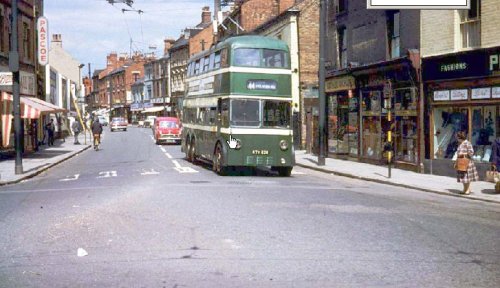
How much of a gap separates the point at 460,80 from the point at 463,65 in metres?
0.57

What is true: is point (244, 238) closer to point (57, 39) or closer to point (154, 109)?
point (57, 39)

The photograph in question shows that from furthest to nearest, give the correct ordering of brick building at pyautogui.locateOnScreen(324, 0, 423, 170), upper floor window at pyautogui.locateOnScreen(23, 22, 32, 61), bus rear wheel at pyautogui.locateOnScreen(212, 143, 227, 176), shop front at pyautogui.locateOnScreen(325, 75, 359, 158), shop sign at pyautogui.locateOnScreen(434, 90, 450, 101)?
upper floor window at pyautogui.locateOnScreen(23, 22, 32, 61) → shop front at pyautogui.locateOnScreen(325, 75, 359, 158) → brick building at pyautogui.locateOnScreen(324, 0, 423, 170) → bus rear wheel at pyautogui.locateOnScreen(212, 143, 227, 176) → shop sign at pyautogui.locateOnScreen(434, 90, 450, 101)

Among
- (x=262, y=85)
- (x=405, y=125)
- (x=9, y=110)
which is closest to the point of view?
(x=262, y=85)

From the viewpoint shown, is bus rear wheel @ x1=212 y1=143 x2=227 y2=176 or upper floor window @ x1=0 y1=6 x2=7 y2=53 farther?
upper floor window @ x1=0 y1=6 x2=7 y2=53

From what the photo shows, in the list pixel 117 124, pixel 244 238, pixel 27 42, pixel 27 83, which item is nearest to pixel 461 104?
pixel 244 238

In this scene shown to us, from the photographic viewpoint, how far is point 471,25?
61.7ft

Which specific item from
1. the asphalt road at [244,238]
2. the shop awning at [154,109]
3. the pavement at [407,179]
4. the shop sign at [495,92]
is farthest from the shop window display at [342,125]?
the shop awning at [154,109]

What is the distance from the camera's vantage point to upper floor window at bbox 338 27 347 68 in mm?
28359

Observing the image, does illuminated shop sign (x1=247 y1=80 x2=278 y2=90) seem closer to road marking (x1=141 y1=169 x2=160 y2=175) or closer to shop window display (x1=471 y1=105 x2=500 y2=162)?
road marking (x1=141 y1=169 x2=160 y2=175)

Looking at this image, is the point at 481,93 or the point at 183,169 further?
the point at 183,169

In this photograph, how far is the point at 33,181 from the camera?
19.0m

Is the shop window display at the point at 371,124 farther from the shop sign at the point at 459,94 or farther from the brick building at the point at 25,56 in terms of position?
the brick building at the point at 25,56

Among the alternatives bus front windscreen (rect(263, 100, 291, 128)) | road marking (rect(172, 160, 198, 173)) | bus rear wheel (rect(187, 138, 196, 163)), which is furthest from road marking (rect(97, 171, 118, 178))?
bus front windscreen (rect(263, 100, 291, 128))

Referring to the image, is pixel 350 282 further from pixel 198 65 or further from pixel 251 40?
pixel 198 65
